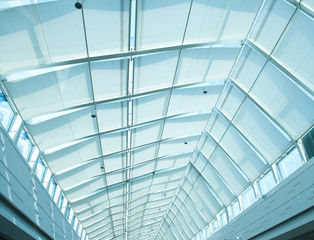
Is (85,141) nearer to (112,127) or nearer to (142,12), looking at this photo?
(112,127)

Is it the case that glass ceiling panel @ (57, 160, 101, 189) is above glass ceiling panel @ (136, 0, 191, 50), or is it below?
above

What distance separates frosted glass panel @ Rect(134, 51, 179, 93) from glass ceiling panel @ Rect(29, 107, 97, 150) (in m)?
3.40

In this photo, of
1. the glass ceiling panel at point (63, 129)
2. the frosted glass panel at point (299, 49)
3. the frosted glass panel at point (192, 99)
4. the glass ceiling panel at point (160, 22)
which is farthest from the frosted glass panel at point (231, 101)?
the glass ceiling panel at point (63, 129)

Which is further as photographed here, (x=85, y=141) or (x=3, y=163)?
(x=85, y=141)

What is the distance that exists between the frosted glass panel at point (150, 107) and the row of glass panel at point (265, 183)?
814cm

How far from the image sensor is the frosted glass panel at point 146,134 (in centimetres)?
1777

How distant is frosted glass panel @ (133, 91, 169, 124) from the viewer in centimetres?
1505

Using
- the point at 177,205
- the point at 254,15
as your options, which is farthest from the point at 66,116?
the point at 177,205

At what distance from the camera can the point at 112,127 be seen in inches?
634

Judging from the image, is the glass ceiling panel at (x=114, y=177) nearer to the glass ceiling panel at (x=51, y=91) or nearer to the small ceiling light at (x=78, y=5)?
the glass ceiling panel at (x=51, y=91)

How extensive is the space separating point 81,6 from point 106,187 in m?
18.4

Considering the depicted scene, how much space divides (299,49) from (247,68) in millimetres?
3251

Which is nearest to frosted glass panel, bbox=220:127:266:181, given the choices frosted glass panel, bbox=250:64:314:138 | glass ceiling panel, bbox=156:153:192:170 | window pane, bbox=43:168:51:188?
frosted glass panel, bbox=250:64:314:138

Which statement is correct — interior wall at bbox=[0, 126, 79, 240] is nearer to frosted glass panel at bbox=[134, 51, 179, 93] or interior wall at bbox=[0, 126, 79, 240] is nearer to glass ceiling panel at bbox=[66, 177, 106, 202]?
glass ceiling panel at bbox=[66, 177, 106, 202]
